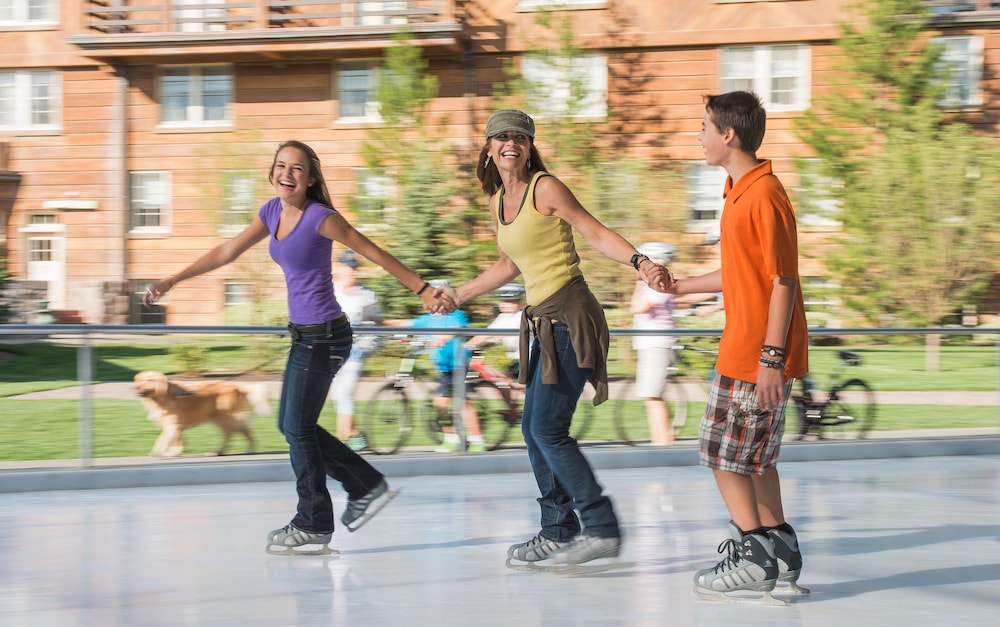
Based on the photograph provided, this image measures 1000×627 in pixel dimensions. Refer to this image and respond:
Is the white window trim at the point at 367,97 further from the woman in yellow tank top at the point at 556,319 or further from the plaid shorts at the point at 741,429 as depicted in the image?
the plaid shorts at the point at 741,429

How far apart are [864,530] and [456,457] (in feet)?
10.4

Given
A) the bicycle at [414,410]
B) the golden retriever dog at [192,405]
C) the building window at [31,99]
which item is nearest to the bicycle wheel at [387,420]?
the bicycle at [414,410]

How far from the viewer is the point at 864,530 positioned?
6.27 meters

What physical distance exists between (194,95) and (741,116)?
23985mm

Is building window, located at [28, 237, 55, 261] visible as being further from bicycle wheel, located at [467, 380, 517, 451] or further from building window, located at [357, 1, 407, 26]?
bicycle wheel, located at [467, 380, 517, 451]

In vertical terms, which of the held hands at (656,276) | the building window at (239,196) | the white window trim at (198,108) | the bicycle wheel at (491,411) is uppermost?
the white window trim at (198,108)

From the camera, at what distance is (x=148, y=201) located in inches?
1065

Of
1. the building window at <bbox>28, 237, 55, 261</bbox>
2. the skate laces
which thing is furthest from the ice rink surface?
the building window at <bbox>28, 237, 55, 261</bbox>

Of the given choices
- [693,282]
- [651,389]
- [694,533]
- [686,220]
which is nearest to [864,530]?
[694,533]

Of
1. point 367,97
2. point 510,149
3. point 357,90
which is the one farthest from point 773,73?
point 510,149

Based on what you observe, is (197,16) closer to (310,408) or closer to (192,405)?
(192,405)

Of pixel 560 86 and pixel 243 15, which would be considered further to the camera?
pixel 243 15

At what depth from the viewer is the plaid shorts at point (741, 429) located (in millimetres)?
4418

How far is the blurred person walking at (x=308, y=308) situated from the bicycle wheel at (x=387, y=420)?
253cm
